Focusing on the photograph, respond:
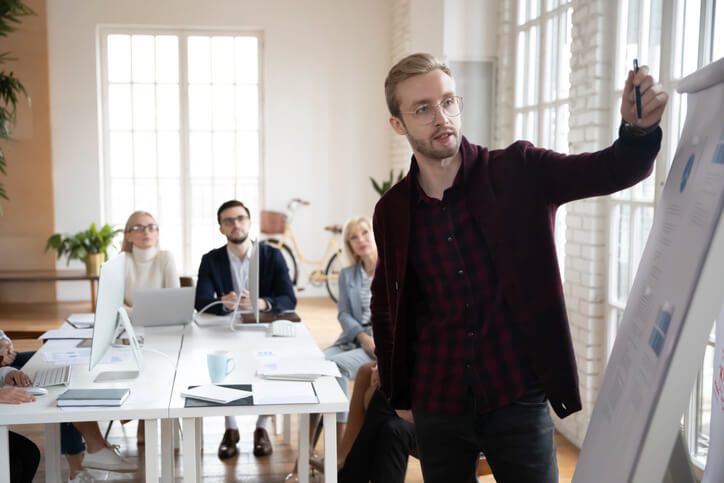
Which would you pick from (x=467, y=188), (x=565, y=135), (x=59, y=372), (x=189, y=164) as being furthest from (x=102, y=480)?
(x=189, y=164)

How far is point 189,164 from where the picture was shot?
8062mm

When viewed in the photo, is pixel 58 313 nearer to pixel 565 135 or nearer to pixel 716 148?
pixel 565 135

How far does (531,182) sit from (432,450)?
0.69 meters

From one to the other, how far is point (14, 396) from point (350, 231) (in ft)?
5.93

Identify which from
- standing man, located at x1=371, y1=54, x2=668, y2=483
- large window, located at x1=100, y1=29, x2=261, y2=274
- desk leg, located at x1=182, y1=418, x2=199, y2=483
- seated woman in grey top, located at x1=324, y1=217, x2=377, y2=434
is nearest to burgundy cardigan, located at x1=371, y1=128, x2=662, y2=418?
standing man, located at x1=371, y1=54, x2=668, y2=483

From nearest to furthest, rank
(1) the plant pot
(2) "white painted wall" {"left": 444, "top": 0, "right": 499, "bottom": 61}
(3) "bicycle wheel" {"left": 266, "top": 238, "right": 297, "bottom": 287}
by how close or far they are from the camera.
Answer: (2) "white painted wall" {"left": 444, "top": 0, "right": 499, "bottom": 61} → (1) the plant pot → (3) "bicycle wheel" {"left": 266, "top": 238, "right": 297, "bottom": 287}

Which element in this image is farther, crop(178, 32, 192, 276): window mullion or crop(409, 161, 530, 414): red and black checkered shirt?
crop(178, 32, 192, 276): window mullion

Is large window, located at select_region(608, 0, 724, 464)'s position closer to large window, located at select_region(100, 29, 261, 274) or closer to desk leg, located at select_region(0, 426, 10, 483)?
desk leg, located at select_region(0, 426, 10, 483)

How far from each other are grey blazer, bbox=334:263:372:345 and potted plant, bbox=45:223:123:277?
4.45 meters

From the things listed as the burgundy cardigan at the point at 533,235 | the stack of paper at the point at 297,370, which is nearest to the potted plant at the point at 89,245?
the stack of paper at the point at 297,370

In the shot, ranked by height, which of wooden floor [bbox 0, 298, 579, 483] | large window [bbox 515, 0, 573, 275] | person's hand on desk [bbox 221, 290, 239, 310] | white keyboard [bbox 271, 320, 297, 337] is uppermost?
large window [bbox 515, 0, 573, 275]

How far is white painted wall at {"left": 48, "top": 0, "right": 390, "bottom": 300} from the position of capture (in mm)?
7652

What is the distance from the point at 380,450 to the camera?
2.53 m

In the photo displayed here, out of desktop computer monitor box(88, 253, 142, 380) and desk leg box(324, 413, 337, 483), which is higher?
desktop computer monitor box(88, 253, 142, 380)
